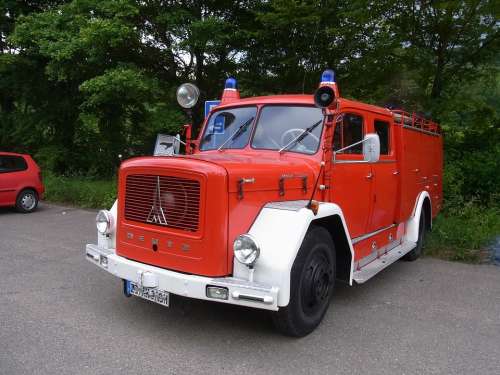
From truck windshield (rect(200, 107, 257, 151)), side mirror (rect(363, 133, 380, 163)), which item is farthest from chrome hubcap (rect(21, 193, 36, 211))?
side mirror (rect(363, 133, 380, 163))

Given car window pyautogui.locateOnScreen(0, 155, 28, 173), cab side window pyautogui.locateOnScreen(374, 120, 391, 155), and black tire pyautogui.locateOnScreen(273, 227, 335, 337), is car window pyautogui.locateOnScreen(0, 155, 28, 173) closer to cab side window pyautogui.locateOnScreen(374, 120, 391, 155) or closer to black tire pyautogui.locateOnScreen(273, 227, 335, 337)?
cab side window pyautogui.locateOnScreen(374, 120, 391, 155)

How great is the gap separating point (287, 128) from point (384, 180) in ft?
5.06

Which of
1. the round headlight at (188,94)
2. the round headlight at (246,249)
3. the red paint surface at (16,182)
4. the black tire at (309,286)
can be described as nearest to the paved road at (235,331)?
the black tire at (309,286)

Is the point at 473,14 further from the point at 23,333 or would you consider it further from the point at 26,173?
the point at 26,173

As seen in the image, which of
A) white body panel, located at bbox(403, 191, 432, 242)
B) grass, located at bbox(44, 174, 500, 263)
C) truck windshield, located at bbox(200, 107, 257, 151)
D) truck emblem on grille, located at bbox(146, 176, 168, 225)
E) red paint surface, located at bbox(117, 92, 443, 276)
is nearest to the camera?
red paint surface, located at bbox(117, 92, 443, 276)

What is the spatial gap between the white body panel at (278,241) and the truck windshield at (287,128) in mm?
973

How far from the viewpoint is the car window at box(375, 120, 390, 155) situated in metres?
5.70

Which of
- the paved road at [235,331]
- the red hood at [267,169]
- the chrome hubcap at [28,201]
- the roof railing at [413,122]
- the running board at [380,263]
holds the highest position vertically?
the roof railing at [413,122]

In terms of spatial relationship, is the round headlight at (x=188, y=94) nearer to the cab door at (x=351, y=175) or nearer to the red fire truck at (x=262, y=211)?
the red fire truck at (x=262, y=211)

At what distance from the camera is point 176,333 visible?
4.19 m

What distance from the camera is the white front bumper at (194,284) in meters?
3.46

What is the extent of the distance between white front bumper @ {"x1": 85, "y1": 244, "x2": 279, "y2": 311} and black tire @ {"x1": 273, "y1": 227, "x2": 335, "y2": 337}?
0.43 metres

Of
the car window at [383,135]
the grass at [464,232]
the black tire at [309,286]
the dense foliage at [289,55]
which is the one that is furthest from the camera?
the dense foliage at [289,55]

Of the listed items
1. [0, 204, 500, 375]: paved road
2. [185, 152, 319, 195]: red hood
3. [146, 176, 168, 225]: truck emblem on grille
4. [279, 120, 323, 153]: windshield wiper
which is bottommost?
[0, 204, 500, 375]: paved road
